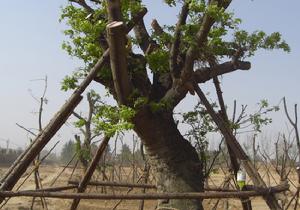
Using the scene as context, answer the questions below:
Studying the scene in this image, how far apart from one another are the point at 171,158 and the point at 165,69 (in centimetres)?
102

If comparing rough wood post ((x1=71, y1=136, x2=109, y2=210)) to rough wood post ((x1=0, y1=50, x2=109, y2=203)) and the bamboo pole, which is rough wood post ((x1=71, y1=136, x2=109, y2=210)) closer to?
rough wood post ((x1=0, y1=50, x2=109, y2=203))

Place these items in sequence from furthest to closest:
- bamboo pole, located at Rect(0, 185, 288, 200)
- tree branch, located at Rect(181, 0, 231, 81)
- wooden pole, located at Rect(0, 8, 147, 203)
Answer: wooden pole, located at Rect(0, 8, 147, 203), tree branch, located at Rect(181, 0, 231, 81), bamboo pole, located at Rect(0, 185, 288, 200)

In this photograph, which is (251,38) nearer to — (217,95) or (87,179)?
(217,95)

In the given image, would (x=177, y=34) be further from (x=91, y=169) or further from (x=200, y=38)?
(x=91, y=169)

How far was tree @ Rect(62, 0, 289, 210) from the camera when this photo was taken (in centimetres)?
494

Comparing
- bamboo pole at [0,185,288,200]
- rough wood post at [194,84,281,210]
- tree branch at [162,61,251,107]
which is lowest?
bamboo pole at [0,185,288,200]

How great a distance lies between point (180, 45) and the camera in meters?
5.27

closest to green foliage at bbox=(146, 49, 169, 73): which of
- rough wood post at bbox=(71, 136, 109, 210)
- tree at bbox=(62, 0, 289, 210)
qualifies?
tree at bbox=(62, 0, 289, 210)

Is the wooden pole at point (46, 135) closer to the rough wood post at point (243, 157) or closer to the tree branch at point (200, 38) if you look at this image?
the tree branch at point (200, 38)

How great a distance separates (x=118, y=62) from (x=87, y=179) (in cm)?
290

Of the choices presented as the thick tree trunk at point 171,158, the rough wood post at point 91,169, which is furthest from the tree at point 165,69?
the rough wood post at point 91,169

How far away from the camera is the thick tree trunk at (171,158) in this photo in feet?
17.5

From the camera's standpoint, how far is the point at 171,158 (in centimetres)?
542

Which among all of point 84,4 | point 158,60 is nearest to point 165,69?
point 158,60
